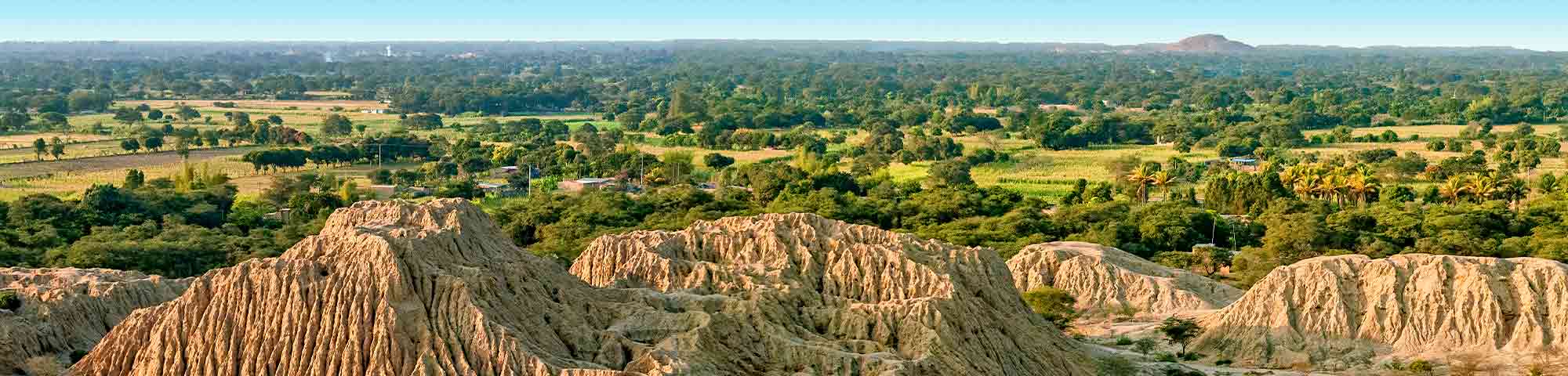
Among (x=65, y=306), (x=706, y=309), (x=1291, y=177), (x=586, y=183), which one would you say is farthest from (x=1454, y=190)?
(x=65, y=306)

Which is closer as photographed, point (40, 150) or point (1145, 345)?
point (1145, 345)

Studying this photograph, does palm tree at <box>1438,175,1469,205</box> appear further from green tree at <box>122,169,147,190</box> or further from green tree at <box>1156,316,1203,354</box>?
green tree at <box>122,169,147,190</box>

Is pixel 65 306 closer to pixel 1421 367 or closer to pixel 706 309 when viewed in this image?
pixel 706 309

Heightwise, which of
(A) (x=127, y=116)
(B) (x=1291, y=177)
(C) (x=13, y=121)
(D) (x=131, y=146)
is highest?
(B) (x=1291, y=177)

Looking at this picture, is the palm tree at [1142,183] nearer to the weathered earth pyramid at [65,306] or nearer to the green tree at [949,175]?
the green tree at [949,175]

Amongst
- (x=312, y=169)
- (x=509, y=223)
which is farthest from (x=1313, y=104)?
(x=509, y=223)

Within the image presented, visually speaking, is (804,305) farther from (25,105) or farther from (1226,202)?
(25,105)

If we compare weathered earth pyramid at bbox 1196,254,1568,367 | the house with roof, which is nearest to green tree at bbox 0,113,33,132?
the house with roof
